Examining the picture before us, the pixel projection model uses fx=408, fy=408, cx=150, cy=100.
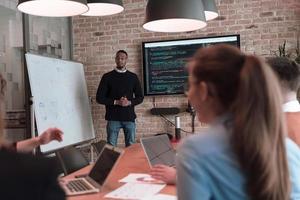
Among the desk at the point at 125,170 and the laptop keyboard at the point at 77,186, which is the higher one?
the laptop keyboard at the point at 77,186

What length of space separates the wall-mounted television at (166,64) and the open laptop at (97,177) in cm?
366

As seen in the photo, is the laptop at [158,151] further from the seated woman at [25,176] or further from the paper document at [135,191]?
the seated woman at [25,176]

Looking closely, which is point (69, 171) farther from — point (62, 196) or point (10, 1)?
point (10, 1)

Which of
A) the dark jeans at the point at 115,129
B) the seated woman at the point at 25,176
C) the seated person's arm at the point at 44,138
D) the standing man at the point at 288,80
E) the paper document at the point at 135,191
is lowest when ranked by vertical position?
the dark jeans at the point at 115,129

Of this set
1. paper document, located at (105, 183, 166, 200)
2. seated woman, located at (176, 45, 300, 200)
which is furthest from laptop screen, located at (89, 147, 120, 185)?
seated woman, located at (176, 45, 300, 200)

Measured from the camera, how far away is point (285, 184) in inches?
51.5

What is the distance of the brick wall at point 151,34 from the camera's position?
5.52 metres

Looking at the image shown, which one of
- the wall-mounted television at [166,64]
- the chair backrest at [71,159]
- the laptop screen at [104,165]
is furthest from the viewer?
the wall-mounted television at [166,64]

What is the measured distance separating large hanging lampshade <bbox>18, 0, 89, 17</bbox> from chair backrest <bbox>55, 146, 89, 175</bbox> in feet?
3.06

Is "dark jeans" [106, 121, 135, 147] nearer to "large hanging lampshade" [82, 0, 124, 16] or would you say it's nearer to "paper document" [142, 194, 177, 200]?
"large hanging lampshade" [82, 0, 124, 16]

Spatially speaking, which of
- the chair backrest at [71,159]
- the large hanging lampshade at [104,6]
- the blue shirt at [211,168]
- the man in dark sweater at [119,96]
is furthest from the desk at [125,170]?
the man in dark sweater at [119,96]

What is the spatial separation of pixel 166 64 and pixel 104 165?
3.79 meters

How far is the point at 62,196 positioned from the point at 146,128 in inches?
206

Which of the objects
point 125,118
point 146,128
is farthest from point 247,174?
point 146,128
